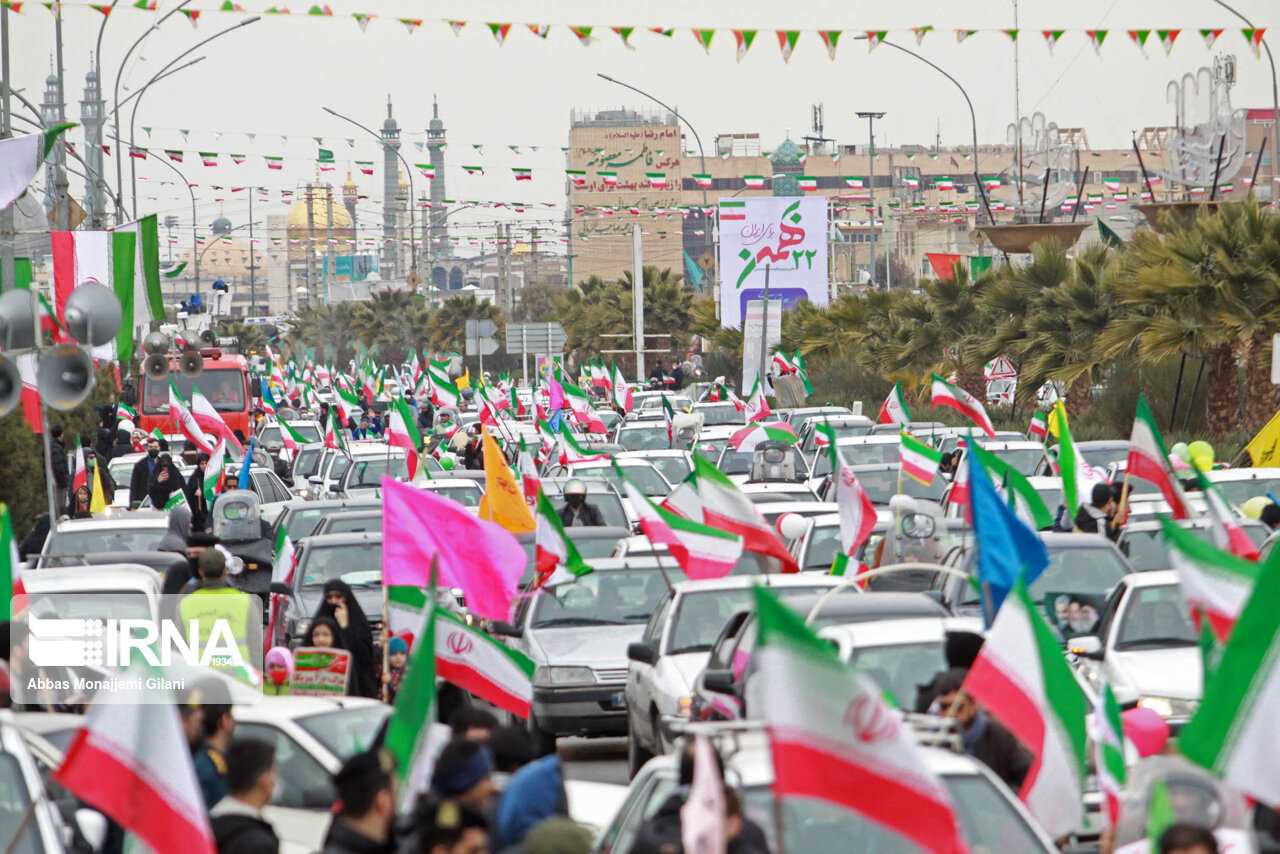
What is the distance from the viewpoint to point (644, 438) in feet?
98.0

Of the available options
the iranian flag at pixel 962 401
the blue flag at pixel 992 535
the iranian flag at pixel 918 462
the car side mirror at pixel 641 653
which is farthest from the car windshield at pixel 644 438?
the blue flag at pixel 992 535

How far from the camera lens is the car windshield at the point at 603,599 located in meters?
13.3

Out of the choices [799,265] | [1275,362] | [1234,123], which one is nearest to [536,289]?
[799,265]

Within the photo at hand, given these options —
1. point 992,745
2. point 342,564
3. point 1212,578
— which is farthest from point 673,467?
point 1212,578

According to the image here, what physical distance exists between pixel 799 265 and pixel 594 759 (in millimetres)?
45046

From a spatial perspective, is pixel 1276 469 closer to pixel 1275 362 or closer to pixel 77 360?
pixel 1275 362

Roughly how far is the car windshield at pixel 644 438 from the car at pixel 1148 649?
1828 cm

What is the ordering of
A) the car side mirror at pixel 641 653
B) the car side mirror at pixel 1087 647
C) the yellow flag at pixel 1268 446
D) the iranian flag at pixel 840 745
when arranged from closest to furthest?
the iranian flag at pixel 840 745 → the car side mirror at pixel 1087 647 → the car side mirror at pixel 641 653 → the yellow flag at pixel 1268 446

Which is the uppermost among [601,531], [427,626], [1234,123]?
[1234,123]

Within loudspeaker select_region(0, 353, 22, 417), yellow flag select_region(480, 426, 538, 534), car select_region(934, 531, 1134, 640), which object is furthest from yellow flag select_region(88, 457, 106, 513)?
car select_region(934, 531, 1134, 640)

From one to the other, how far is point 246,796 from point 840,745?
2.22 metres

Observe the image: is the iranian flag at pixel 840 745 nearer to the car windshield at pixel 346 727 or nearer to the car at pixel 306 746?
the car at pixel 306 746

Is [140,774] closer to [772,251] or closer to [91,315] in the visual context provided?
[91,315]

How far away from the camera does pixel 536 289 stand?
130 m
